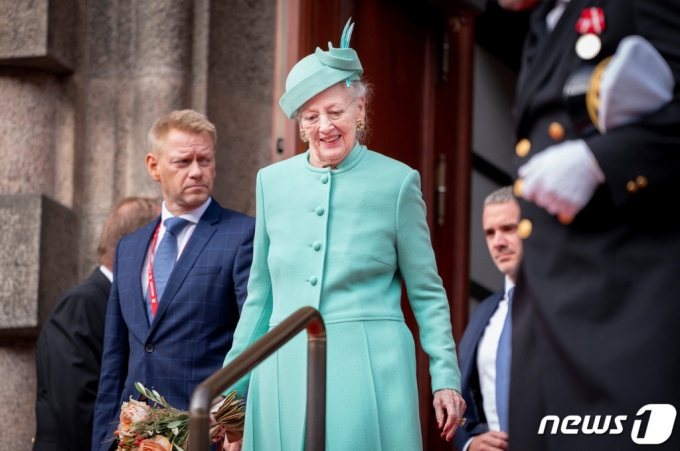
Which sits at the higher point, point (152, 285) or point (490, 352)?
point (152, 285)

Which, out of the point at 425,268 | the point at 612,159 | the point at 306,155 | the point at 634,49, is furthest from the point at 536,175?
the point at 306,155

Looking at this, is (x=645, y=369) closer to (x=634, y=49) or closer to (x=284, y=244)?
(x=634, y=49)

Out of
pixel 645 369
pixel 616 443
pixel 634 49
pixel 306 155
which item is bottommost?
pixel 616 443

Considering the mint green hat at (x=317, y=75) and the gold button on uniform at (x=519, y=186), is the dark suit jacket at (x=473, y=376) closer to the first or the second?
the mint green hat at (x=317, y=75)

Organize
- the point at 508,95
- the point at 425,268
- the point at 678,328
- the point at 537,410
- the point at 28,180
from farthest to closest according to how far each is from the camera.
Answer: the point at 508,95 → the point at 28,180 → the point at 425,268 → the point at 537,410 → the point at 678,328

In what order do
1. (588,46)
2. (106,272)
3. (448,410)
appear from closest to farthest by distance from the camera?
(588,46), (448,410), (106,272)

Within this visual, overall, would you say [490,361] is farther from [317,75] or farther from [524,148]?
[524,148]

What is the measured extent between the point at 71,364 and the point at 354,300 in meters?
1.93

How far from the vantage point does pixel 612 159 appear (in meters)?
1.93

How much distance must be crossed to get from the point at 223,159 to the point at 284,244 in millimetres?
2211

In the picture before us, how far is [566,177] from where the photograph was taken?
6.33 ft

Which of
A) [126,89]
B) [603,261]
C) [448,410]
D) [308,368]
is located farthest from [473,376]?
[603,261]

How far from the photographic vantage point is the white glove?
1.93m

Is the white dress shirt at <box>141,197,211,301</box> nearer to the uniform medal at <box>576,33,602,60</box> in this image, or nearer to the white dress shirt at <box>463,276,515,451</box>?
the white dress shirt at <box>463,276,515,451</box>
